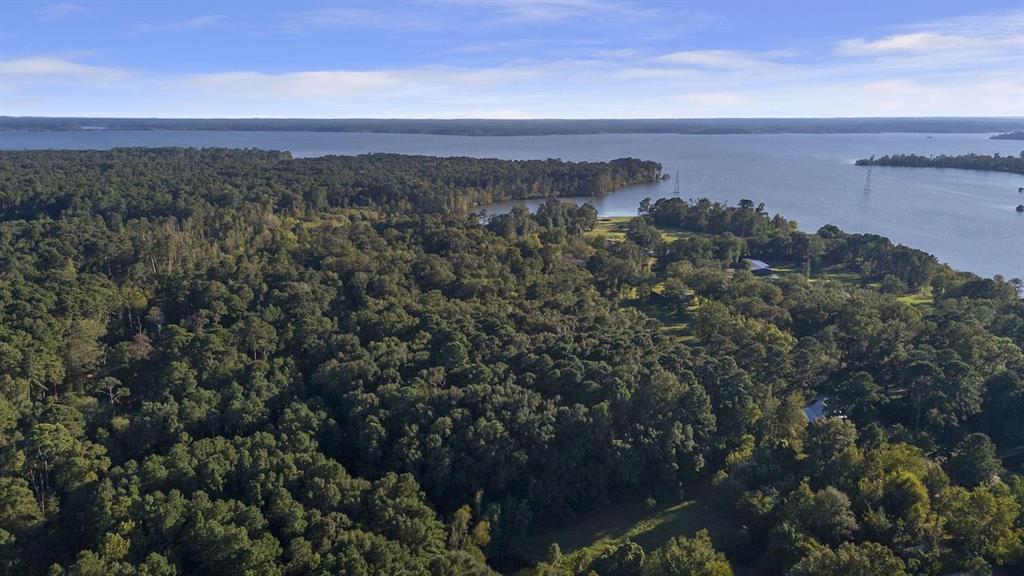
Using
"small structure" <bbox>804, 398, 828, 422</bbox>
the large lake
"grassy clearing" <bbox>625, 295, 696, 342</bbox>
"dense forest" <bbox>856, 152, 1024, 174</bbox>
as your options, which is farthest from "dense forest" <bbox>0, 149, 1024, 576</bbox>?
"dense forest" <bbox>856, 152, 1024, 174</bbox>

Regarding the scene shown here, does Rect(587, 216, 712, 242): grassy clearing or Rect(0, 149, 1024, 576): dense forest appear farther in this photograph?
Rect(587, 216, 712, 242): grassy clearing

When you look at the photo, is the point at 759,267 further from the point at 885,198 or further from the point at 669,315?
the point at 885,198

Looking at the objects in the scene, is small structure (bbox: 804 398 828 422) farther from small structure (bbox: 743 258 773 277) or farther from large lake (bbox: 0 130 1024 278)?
large lake (bbox: 0 130 1024 278)

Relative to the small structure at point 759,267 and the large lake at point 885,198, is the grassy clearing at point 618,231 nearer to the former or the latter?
the small structure at point 759,267

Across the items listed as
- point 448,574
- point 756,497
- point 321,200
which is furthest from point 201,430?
point 321,200

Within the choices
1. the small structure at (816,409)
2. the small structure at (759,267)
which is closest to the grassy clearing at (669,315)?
the small structure at (816,409)

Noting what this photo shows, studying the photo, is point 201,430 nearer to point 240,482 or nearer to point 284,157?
point 240,482
